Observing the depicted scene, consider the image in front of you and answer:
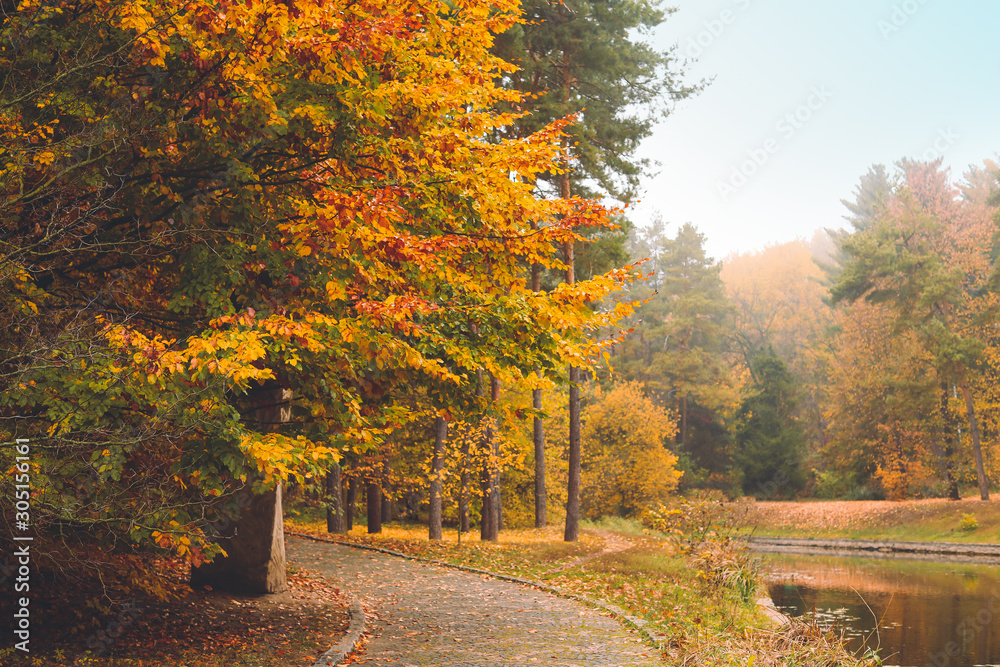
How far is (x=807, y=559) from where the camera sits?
23.0 meters

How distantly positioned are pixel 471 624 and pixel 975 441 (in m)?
27.2

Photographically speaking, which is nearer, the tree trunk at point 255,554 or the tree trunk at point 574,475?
the tree trunk at point 255,554

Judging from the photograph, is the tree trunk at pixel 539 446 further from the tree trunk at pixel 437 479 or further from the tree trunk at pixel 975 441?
the tree trunk at pixel 975 441

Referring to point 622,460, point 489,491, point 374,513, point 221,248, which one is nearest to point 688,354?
point 622,460

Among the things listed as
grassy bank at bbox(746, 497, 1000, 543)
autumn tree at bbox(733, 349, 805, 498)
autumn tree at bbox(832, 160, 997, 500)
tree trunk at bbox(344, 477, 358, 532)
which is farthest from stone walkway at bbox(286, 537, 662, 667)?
autumn tree at bbox(733, 349, 805, 498)

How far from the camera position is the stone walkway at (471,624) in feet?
21.9

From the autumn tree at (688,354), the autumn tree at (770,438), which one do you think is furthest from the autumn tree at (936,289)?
the autumn tree at (688,354)

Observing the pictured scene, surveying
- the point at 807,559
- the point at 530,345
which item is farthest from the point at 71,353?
the point at 807,559

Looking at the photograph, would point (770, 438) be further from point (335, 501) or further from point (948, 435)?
point (335, 501)

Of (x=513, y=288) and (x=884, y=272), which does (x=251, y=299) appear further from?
(x=884, y=272)

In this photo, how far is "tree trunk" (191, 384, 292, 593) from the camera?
836cm

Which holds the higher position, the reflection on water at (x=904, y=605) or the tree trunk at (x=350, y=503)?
the tree trunk at (x=350, y=503)

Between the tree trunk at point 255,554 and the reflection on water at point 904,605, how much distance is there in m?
6.08

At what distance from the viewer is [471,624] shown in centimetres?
809
